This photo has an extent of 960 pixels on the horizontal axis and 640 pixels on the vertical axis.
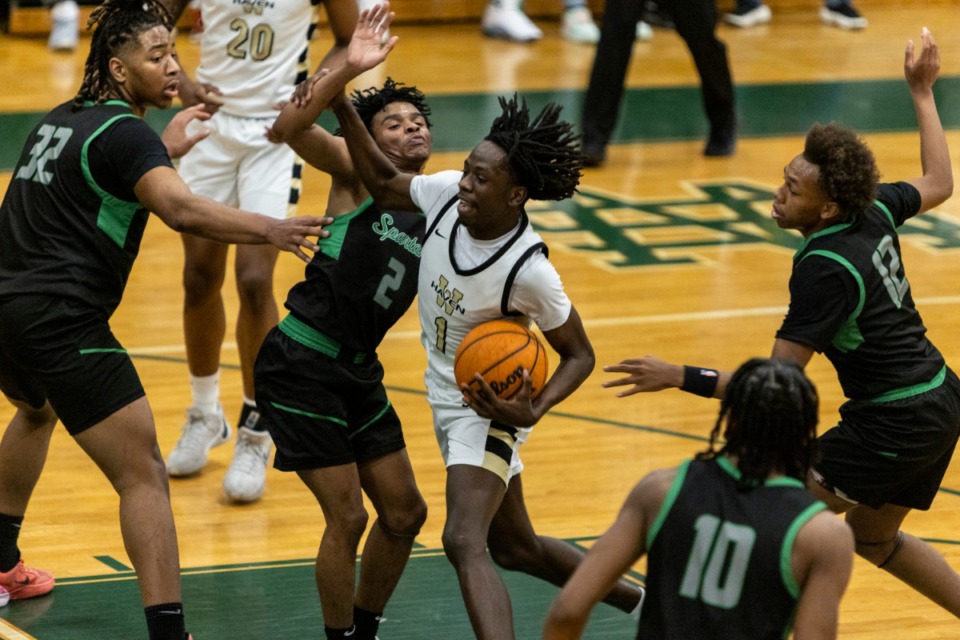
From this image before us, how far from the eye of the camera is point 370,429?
4.94 m

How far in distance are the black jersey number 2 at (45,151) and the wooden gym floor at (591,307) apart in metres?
1.47

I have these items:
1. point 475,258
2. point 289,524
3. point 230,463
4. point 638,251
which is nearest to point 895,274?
point 475,258

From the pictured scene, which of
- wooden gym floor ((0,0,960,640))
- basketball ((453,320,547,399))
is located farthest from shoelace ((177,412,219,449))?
basketball ((453,320,547,399))

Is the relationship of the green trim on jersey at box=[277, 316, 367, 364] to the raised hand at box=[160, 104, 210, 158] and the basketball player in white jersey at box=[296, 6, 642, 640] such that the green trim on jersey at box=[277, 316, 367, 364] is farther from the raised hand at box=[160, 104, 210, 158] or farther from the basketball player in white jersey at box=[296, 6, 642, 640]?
the raised hand at box=[160, 104, 210, 158]

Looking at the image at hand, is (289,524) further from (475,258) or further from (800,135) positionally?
(800,135)

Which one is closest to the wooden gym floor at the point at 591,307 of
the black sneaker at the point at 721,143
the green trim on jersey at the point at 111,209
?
the black sneaker at the point at 721,143

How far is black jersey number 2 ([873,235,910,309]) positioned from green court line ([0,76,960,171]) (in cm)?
668

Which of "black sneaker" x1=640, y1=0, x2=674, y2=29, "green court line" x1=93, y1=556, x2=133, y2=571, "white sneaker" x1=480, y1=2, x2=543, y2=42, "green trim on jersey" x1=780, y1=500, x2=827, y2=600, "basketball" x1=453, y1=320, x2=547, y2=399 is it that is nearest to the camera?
"green trim on jersey" x1=780, y1=500, x2=827, y2=600

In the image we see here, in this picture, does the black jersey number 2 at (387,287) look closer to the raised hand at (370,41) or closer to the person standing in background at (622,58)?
the raised hand at (370,41)

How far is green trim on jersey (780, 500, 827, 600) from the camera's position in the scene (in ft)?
10.9

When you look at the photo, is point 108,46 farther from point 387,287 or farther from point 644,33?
point 644,33

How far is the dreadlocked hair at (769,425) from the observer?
11.2 feet

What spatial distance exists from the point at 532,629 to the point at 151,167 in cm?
193

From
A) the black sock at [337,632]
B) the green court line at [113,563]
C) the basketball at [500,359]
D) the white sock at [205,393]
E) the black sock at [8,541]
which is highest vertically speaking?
the basketball at [500,359]
